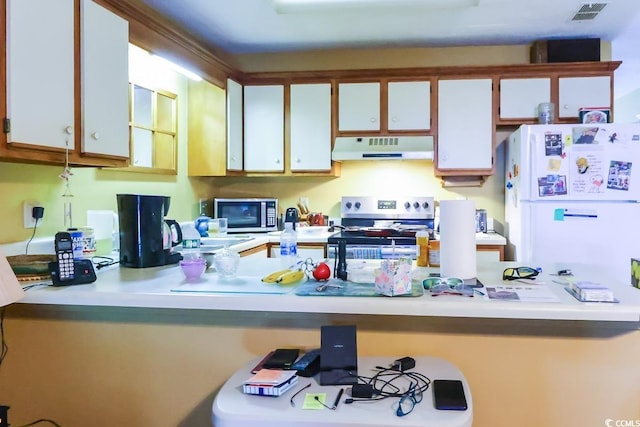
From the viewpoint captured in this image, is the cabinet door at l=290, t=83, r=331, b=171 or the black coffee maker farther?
the cabinet door at l=290, t=83, r=331, b=171

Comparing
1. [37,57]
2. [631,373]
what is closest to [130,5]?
[37,57]

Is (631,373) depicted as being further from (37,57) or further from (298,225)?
(298,225)

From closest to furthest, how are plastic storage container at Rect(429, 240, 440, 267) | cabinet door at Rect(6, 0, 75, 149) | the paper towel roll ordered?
the paper towel roll → cabinet door at Rect(6, 0, 75, 149) → plastic storage container at Rect(429, 240, 440, 267)

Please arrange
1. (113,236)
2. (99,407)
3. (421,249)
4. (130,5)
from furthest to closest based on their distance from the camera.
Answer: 1. (113,236)
2. (130,5)
3. (421,249)
4. (99,407)

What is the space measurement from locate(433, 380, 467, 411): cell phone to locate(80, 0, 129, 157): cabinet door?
1.76 m

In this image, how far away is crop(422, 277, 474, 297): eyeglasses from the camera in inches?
60.4

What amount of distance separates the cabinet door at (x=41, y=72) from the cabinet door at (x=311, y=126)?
216cm

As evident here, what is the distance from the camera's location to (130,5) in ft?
8.11

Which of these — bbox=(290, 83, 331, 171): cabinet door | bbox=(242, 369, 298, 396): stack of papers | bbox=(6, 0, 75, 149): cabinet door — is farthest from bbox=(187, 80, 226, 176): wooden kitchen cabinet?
bbox=(242, 369, 298, 396): stack of papers

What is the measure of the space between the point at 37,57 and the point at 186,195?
79.0 inches

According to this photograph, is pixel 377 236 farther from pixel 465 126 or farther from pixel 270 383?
pixel 270 383

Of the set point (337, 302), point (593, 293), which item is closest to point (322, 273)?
point (337, 302)

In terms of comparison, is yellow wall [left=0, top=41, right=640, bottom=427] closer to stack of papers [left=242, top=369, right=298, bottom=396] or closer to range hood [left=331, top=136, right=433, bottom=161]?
stack of papers [left=242, top=369, right=298, bottom=396]

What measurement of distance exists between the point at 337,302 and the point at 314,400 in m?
0.34
